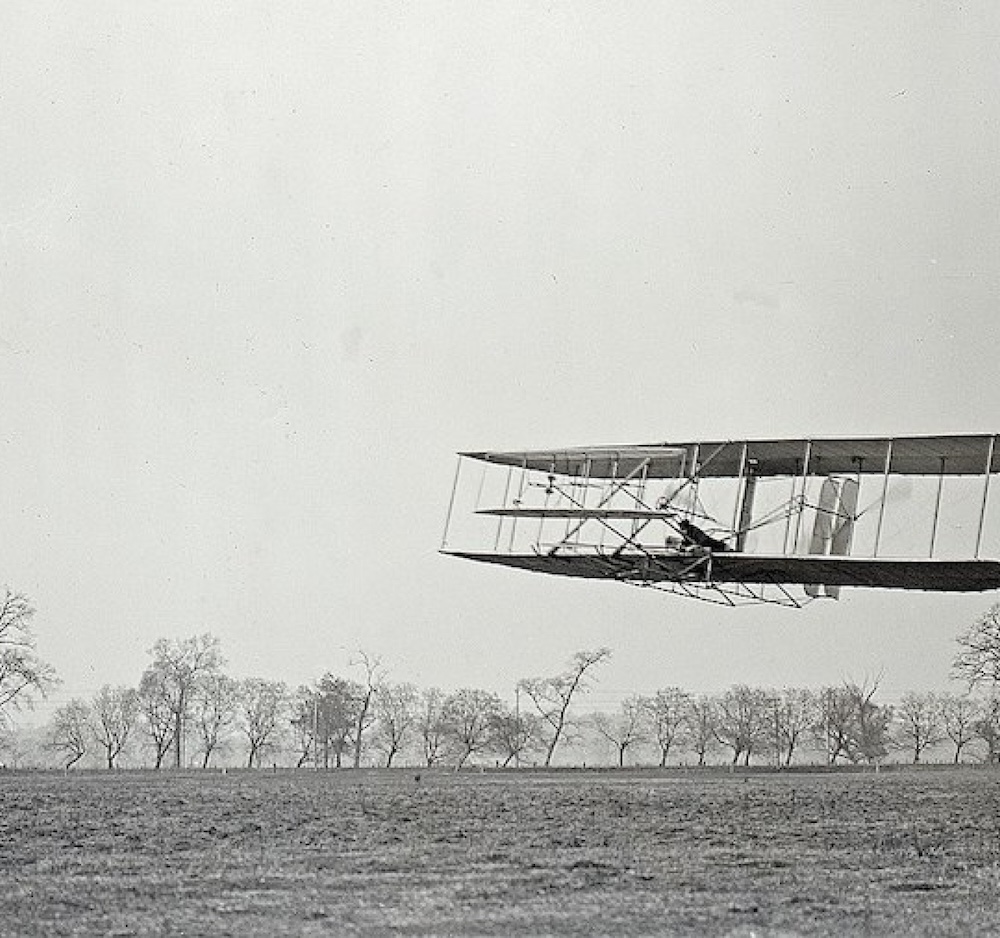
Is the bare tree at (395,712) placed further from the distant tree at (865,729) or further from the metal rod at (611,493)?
the metal rod at (611,493)

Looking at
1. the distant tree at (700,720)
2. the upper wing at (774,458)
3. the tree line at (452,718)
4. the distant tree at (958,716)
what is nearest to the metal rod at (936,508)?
the upper wing at (774,458)

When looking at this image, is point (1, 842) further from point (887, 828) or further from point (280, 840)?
point (887, 828)

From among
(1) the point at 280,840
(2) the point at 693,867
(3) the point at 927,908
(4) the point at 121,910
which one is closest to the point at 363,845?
(1) the point at 280,840

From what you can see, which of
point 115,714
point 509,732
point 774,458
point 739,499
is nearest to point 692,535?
point 739,499

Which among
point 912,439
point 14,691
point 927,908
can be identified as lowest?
point 14,691

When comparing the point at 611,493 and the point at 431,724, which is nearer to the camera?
the point at 611,493

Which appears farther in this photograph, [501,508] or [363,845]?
[501,508]

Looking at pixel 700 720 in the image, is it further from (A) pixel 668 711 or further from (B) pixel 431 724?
(B) pixel 431 724
